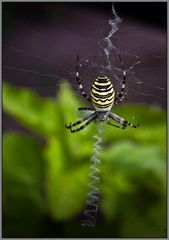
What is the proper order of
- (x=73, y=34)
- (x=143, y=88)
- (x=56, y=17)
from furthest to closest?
(x=73, y=34), (x=56, y=17), (x=143, y=88)

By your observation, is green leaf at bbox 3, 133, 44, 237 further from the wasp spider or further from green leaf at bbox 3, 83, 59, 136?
the wasp spider

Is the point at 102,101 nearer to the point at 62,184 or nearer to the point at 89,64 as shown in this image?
the point at 89,64

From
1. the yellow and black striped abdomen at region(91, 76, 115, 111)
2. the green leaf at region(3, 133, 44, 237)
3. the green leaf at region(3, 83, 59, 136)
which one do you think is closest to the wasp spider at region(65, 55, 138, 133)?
the yellow and black striped abdomen at region(91, 76, 115, 111)

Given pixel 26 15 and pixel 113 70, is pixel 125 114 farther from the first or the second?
pixel 26 15

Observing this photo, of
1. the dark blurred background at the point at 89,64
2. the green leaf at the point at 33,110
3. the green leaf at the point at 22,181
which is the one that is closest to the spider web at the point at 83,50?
the dark blurred background at the point at 89,64

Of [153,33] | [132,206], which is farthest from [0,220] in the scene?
[153,33]

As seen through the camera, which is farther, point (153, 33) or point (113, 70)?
point (153, 33)

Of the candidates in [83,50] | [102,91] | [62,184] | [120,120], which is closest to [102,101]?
[102,91]
